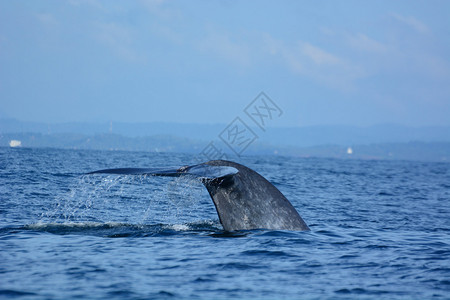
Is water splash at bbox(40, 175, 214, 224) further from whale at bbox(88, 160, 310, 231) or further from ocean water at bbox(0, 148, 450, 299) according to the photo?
whale at bbox(88, 160, 310, 231)

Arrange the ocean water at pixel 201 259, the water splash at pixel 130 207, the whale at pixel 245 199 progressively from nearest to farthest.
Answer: the ocean water at pixel 201 259 → the whale at pixel 245 199 → the water splash at pixel 130 207

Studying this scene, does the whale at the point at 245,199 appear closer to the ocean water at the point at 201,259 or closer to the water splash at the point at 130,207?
the ocean water at the point at 201,259

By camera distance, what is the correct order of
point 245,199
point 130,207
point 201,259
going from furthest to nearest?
point 130,207 → point 245,199 → point 201,259

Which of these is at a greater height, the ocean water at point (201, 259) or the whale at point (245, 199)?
the whale at point (245, 199)

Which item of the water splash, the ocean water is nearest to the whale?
the ocean water

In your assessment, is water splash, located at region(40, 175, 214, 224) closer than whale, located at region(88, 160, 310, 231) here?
No

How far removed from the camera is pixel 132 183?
2325cm

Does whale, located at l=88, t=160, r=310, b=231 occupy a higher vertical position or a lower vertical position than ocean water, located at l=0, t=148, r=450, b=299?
higher

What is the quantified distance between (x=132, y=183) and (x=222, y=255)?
15.6 meters

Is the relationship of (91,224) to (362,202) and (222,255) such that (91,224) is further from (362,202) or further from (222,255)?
(362,202)

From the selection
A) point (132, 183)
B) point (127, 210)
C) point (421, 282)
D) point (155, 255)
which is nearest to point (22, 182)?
point (132, 183)

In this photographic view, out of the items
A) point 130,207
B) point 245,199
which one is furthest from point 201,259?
point 130,207

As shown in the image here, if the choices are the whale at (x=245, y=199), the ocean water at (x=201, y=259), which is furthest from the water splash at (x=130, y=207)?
the whale at (x=245, y=199)

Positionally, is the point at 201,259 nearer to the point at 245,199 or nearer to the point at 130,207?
the point at 245,199
